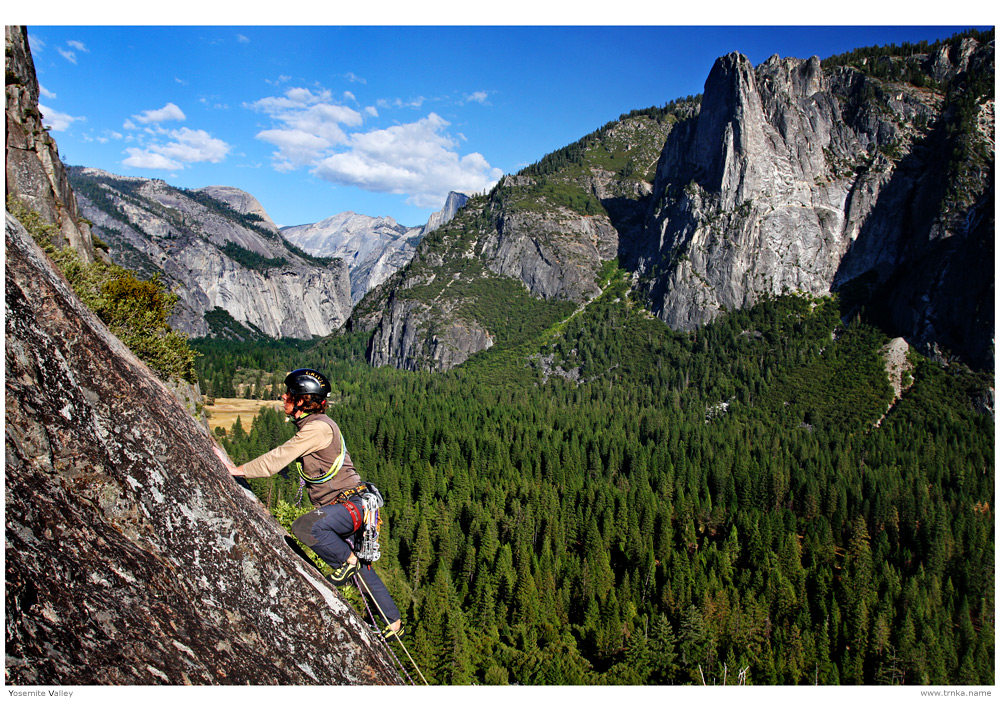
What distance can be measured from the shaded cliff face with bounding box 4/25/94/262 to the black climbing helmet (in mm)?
30524

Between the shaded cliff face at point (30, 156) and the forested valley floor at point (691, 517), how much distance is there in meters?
29.4

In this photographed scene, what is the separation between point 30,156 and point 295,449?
4347 centimetres

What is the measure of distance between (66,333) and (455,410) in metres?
114

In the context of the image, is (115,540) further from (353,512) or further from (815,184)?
(815,184)

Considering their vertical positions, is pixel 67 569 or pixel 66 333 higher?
pixel 66 333

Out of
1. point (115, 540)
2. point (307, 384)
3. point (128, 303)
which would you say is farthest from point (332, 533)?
point (128, 303)

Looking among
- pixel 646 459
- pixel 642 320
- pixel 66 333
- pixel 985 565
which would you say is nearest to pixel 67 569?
pixel 66 333

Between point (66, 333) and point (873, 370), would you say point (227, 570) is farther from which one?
point (873, 370)

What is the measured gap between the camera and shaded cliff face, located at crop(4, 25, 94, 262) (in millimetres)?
35094

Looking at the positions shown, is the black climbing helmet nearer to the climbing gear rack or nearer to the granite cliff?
the climbing gear rack

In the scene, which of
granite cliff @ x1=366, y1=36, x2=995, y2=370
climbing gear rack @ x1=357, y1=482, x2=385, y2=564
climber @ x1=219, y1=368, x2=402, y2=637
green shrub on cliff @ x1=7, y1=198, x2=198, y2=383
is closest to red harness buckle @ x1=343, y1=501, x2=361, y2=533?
climber @ x1=219, y1=368, x2=402, y2=637

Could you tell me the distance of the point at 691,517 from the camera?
256 feet

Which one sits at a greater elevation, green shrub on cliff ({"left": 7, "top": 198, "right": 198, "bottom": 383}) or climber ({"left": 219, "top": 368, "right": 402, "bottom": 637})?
green shrub on cliff ({"left": 7, "top": 198, "right": 198, "bottom": 383})

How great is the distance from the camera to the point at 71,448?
7465 mm
